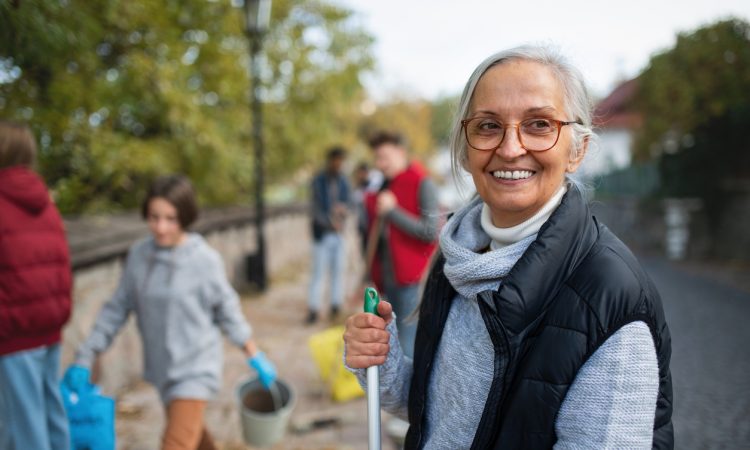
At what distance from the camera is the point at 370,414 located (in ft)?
4.87

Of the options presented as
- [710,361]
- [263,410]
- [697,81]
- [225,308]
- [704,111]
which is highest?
[697,81]

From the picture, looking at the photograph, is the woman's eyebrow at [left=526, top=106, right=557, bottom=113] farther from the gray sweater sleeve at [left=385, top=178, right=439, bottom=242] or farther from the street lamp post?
the street lamp post

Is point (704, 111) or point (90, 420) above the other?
point (704, 111)

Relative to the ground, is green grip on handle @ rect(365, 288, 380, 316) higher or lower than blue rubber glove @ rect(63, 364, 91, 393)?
higher

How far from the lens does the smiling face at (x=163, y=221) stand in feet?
8.86

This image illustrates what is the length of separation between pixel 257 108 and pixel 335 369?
4.57 m

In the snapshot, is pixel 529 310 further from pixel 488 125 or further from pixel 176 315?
pixel 176 315

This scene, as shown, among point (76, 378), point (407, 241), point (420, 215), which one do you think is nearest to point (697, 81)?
point (420, 215)

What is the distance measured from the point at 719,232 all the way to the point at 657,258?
4.26 ft

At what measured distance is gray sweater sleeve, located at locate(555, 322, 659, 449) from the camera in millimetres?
1095

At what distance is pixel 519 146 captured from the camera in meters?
1.30

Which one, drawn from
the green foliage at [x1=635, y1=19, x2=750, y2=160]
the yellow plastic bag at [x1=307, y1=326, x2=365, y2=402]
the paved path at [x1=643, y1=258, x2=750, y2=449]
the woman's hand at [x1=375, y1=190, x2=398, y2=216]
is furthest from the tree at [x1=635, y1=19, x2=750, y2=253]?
the yellow plastic bag at [x1=307, y1=326, x2=365, y2=402]

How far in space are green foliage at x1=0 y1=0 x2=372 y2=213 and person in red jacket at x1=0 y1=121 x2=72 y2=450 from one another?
17.6 inches

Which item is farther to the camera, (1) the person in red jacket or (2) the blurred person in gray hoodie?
(2) the blurred person in gray hoodie
